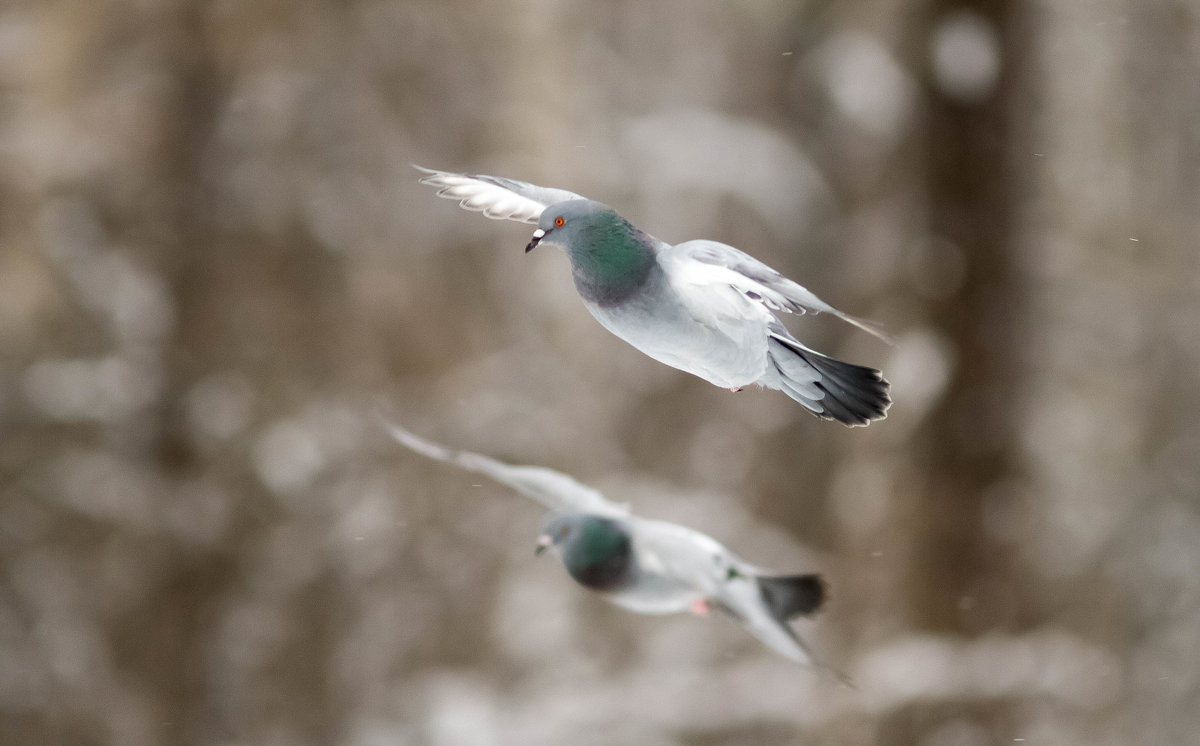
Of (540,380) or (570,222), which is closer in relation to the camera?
(570,222)

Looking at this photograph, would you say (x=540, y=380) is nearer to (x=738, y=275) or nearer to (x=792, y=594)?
(x=792, y=594)

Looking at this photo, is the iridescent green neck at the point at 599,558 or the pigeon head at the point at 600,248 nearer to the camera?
the pigeon head at the point at 600,248

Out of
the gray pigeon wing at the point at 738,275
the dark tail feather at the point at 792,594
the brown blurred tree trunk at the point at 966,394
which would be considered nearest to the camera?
the gray pigeon wing at the point at 738,275

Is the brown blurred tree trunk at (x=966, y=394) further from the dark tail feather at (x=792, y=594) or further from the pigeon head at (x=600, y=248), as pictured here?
the pigeon head at (x=600, y=248)

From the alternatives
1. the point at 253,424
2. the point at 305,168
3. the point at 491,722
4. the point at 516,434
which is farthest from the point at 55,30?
the point at 491,722

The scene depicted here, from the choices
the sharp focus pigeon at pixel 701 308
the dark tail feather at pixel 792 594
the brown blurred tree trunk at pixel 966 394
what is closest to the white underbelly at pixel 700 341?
the sharp focus pigeon at pixel 701 308

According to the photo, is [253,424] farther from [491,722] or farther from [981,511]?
[981,511]

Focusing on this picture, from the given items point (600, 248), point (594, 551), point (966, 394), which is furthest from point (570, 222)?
point (966, 394)

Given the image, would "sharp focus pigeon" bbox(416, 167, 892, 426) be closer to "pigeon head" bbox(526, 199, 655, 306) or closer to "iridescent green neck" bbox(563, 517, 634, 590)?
"pigeon head" bbox(526, 199, 655, 306)
